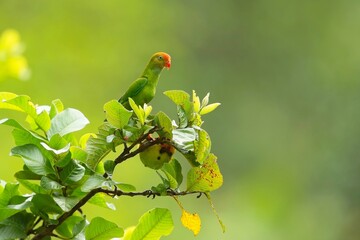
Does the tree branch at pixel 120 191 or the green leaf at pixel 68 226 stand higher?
the tree branch at pixel 120 191

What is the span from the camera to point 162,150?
0.88 metres

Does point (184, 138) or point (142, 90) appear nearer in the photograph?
point (184, 138)

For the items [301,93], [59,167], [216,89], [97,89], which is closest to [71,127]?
[59,167]

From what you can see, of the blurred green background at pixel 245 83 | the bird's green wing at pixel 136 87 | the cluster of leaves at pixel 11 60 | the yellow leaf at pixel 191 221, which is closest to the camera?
the yellow leaf at pixel 191 221

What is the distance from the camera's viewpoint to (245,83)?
28.0ft

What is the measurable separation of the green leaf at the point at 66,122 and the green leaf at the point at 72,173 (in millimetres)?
54

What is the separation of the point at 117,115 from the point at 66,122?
0.07 metres

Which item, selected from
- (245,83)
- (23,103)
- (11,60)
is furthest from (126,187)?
(245,83)

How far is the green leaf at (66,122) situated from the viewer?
2.85 feet

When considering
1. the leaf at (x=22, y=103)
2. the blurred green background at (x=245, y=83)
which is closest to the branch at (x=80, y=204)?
the leaf at (x=22, y=103)

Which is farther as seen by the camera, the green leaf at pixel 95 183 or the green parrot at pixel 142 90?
the green parrot at pixel 142 90

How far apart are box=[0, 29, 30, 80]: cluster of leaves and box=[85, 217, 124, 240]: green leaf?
961 millimetres

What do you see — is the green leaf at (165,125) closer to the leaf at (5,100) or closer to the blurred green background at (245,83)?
the leaf at (5,100)

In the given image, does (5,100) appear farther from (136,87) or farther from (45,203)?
(136,87)
